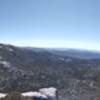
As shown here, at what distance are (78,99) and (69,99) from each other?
682 centimetres

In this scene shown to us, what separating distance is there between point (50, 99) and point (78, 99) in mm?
68331

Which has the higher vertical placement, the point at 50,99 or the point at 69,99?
the point at 50,99

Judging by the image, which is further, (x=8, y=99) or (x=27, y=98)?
(x=27, y=98)

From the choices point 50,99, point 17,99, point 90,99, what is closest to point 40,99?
point 50,99

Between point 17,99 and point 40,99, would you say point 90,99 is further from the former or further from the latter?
point 17,99

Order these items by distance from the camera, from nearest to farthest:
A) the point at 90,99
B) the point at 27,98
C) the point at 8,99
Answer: the point at 8,99 → the point at 27,98 → the point at 90,99

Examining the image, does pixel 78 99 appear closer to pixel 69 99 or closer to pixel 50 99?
pixel 69 99

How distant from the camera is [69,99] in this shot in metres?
187

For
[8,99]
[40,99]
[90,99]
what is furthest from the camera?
[90,99]

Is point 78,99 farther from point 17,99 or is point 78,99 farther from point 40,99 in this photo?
point 17,99

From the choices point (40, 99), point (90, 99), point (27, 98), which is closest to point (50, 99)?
point (40, 99)

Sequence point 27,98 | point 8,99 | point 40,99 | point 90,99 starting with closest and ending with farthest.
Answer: point 8,99 → point 27,98 → point 40,99 → point 90,99

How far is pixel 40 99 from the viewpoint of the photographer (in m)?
117

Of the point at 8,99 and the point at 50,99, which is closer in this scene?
the point at 8,99
